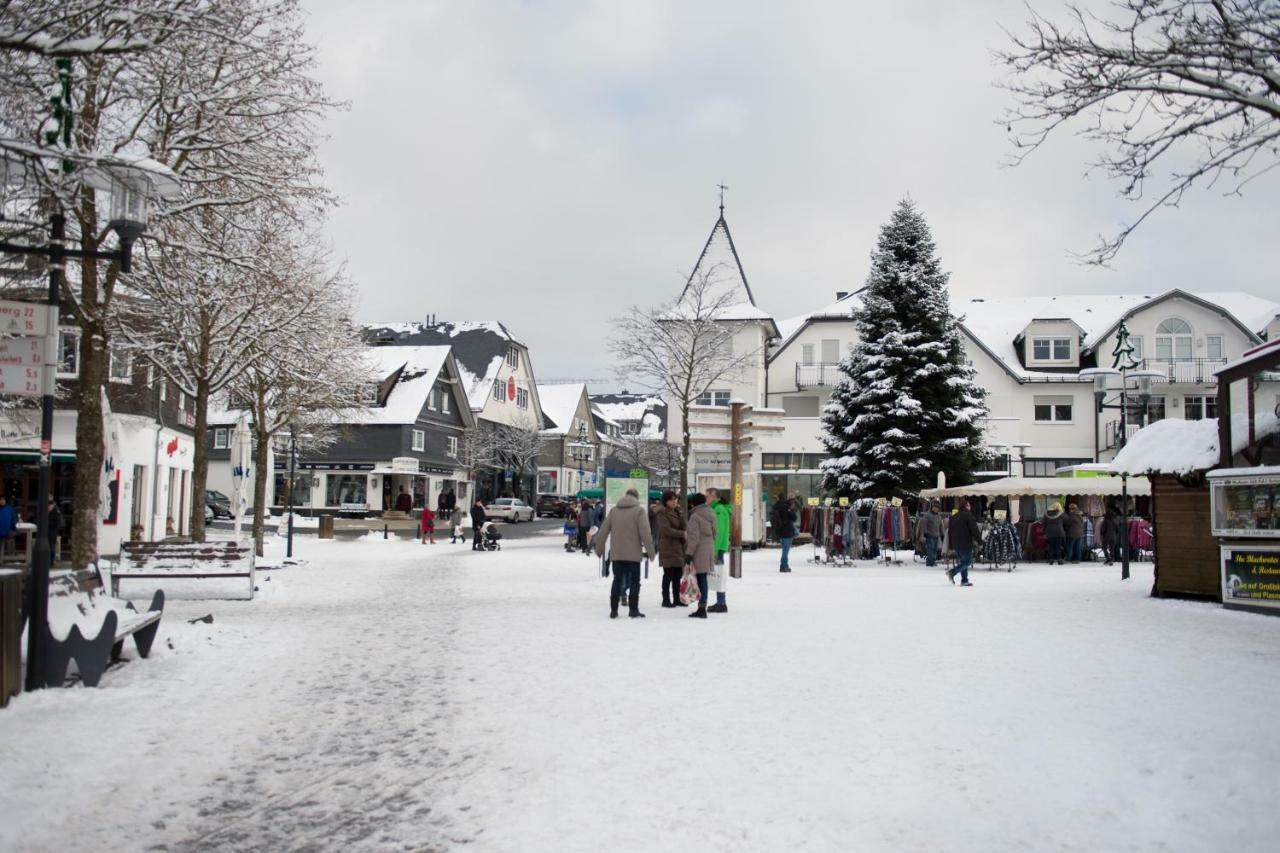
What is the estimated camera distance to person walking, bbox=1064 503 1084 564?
31.4 metres

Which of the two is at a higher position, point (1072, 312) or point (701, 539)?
point (1072, 312)

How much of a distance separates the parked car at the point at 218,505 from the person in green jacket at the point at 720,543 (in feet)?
153

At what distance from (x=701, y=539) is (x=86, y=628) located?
8.32m

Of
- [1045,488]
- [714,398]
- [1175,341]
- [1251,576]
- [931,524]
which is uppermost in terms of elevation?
[1175,341]

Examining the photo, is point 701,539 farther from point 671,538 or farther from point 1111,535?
point 1111,535

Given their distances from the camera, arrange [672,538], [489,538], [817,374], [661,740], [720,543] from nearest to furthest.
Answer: [661,740] < [672,538] < [720,543] < [489,538] < [817,374]

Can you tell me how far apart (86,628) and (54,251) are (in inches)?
123

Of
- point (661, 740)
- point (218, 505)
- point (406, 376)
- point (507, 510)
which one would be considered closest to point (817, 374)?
point (507, 510)

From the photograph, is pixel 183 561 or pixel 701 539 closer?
pixel 701 539

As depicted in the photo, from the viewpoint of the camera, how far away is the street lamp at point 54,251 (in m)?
8.57

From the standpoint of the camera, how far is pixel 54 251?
8.90 metres

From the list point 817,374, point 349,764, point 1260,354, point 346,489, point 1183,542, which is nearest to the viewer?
point 349,764

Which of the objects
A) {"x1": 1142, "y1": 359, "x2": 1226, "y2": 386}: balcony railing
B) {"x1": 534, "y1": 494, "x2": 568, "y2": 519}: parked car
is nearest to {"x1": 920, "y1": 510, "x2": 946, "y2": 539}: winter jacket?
{"x1": 1142, "y1": 359, "x2": 1226, "y2": 386}: balcony railing

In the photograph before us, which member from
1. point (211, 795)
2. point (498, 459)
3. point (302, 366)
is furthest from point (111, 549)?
point (498, 459)
